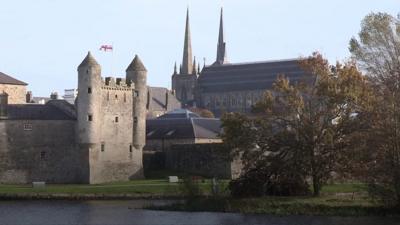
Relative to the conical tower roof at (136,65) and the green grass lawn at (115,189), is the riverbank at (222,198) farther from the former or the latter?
the conical tower roof at (136,65)

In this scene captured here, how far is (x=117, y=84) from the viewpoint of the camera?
75.0 m

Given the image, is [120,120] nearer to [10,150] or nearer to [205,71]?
[10,150]

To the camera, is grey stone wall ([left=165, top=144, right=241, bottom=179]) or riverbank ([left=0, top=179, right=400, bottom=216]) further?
grey stone wall ([left=165, top=144, right=241, bottom=179])

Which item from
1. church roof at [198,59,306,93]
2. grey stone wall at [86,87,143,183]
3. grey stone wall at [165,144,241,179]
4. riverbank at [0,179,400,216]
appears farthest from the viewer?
church roof at [198,59,306,93]

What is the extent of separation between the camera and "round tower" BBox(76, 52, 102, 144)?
2805 inches

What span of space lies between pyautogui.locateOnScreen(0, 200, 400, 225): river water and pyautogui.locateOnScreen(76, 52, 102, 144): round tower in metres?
20.7

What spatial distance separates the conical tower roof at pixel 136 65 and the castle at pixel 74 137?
117 inches

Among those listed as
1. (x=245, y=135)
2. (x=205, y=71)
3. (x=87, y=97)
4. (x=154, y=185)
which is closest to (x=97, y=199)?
(x=154, y=185)

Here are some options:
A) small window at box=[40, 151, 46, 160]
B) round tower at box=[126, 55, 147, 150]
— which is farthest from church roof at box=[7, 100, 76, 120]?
round tower at box=[126, 55, 147, 150]

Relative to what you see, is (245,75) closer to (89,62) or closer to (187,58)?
(187,58)

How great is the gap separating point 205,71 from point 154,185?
105532 mm

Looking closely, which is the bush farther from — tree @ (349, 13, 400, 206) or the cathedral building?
the cathedral building

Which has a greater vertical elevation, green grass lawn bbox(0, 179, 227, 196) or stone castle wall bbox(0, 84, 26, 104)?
stone castle wall bbox(0, 84, 26, 104)

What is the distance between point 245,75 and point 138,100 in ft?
271
